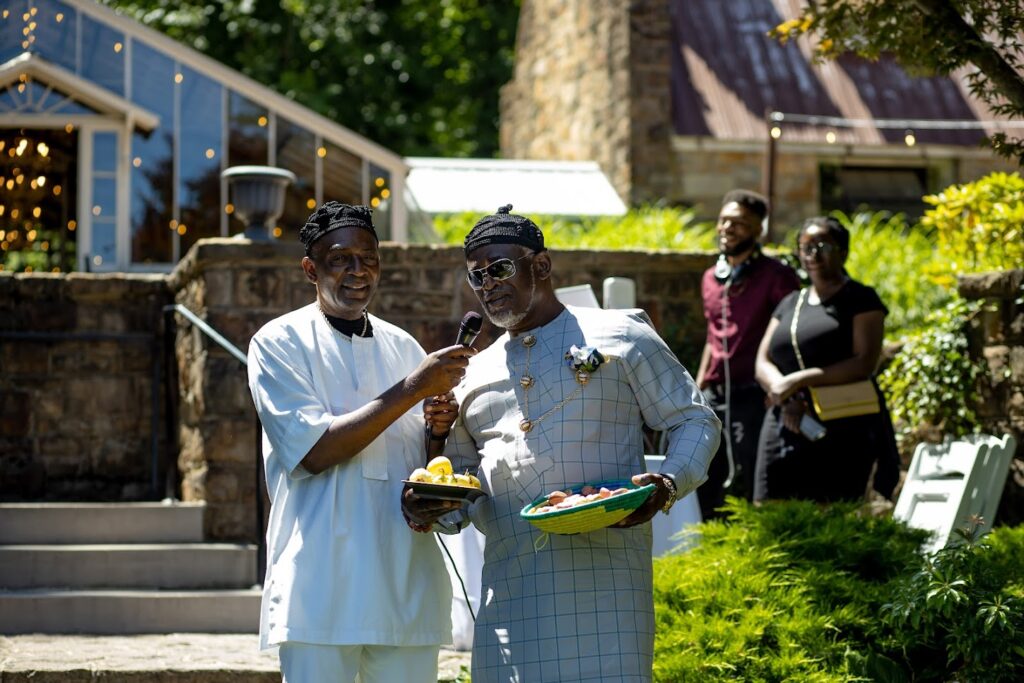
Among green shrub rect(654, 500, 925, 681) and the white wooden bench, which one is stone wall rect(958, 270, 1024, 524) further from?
green shrub rect(654, 500, 925, 681)

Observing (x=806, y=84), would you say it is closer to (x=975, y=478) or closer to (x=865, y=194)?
(x=865, y=194)

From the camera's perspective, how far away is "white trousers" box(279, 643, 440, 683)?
4.05 meters

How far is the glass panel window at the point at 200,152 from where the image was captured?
1341 centimetres

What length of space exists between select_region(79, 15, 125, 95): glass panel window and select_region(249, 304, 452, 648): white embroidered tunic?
383 inches

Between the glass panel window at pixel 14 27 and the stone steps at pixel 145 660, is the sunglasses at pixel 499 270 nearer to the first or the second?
the stone steps at pixel 145 660

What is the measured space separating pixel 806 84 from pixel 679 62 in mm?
1535

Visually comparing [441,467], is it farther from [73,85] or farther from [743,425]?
[73,85]

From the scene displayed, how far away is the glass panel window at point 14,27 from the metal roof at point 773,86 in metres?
6.99

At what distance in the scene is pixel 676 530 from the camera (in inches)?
285

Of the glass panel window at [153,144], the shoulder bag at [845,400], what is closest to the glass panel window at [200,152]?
the glass panel window at [153,144]

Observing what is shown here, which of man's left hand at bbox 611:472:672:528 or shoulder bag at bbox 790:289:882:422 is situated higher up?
shoulder bag at bbox 790:289:882:422

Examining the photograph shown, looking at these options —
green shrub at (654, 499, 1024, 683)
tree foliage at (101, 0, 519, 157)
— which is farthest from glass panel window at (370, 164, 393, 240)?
green shrub at (654, 499, 1024, 683)

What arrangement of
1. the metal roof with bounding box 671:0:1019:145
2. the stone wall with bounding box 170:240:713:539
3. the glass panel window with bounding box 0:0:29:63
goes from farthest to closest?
1. the metal roof with bounding box 671:0:1019:145
2. the glass panel window with bounding box 0:0:29:63
3. the stone wall with bounding box 170:240:713:539

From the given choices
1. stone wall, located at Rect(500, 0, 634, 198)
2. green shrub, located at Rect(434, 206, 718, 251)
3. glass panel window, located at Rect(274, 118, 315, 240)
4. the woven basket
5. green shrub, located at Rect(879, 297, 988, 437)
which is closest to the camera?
the woven basket
